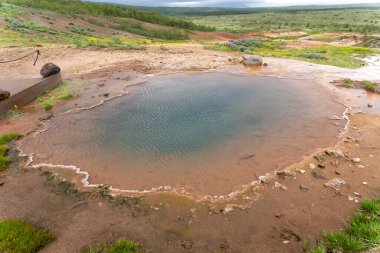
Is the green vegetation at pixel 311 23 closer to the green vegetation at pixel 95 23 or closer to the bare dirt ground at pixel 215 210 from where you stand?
the green vegetation at pixel 95 23

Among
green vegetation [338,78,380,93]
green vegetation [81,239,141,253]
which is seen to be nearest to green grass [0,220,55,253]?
green vegetation [81,239,141,253]

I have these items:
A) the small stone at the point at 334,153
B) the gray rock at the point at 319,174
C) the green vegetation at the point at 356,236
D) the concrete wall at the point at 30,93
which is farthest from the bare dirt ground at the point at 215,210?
the concrete wall at the point at 30,93

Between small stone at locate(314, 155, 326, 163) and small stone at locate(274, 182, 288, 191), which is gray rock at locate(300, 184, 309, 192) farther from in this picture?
small stone at locate(314, 155, 326, 163)

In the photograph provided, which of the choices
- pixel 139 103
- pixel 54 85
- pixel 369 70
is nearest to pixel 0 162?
pixel 139 103

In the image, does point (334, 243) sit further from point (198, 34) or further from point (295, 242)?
point (198, 34)

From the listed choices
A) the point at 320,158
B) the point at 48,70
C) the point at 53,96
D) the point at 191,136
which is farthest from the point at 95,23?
the point at 320,158

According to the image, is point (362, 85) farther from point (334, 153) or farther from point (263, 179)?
point (263, 179)

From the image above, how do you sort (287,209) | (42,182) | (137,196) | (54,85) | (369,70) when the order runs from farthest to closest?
1. (369,70)
2. (54,85)
3. (42,182)
4. (137,196)
5. (287,209)
